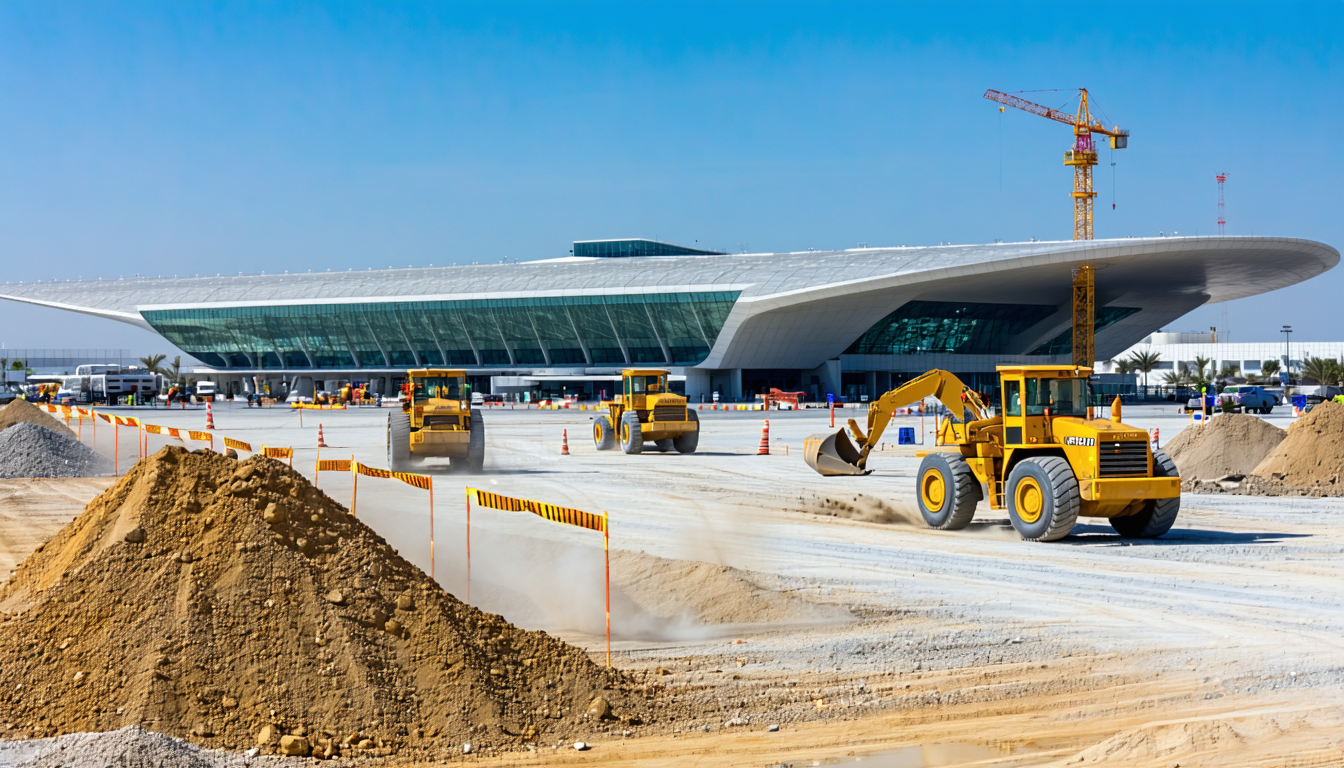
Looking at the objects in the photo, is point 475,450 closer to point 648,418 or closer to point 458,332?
point 648,418

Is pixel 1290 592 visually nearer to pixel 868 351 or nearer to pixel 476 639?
pixel 476 639

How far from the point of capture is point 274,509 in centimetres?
941

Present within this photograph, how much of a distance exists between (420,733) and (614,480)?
1783cm

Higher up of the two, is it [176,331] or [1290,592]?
[176,331]

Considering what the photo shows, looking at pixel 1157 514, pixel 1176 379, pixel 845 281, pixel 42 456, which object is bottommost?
pixel 1157 514

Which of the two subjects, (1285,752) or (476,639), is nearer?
(1285,752)

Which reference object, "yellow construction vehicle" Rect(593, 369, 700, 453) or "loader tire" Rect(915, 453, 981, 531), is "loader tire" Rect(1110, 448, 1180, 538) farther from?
"yellow construction vehicle" Rect(593, 369, 700, 453)

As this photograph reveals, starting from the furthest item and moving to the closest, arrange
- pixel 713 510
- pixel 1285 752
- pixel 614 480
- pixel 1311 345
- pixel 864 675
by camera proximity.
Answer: pixel 1311 345, pixel 614 480, pixel 713 510, pixel 864 675, pixel 1285 752

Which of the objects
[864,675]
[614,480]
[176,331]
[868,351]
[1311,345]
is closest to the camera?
[864,675]

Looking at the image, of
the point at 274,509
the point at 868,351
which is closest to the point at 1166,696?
the point at 274,509

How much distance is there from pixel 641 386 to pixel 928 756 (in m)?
26.6

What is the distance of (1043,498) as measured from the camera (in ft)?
55.4

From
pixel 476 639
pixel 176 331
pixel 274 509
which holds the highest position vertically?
pixel 176 331

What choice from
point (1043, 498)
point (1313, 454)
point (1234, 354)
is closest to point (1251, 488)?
point (1313, 454)
